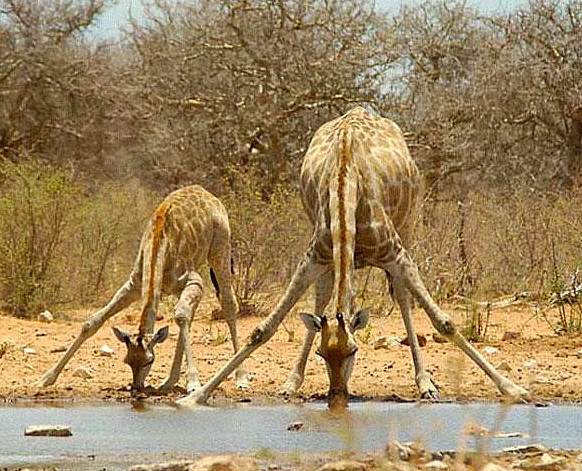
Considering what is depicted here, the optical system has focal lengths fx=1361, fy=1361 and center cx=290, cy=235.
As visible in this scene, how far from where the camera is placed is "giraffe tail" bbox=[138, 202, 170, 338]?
1055 cm

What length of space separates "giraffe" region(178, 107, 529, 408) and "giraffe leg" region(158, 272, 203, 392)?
2.64 ft

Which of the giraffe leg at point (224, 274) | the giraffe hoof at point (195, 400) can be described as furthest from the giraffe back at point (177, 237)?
the giraffe hoof at point (195, 400)

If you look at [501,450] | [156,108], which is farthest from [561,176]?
[501,450]

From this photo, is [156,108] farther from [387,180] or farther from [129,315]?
[387,180]

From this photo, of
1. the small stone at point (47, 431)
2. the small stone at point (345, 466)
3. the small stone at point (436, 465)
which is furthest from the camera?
the small stone at point (47, 431)

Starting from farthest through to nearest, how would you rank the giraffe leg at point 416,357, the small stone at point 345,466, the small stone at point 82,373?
1. the small stone at point 82,373
2. the giraffe leg at point 416,357
3. the small stone at point 345,466

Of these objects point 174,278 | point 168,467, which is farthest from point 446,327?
point 168,467

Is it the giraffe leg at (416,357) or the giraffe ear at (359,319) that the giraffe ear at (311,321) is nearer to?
the giraffe ear at (359,319)

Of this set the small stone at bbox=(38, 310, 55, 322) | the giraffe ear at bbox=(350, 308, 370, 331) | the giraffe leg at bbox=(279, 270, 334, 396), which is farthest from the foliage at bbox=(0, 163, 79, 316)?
the giraffe ear at bbox=(350, 308, 370, 331)

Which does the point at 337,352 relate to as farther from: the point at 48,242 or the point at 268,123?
the point at 268,123

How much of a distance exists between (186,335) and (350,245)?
7.99 feet

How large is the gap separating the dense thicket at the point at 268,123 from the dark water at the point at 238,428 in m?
7.13

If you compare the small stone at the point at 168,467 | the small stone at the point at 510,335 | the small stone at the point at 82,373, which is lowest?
the small stone at the point at 168,467

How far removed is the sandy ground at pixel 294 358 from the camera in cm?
1044
